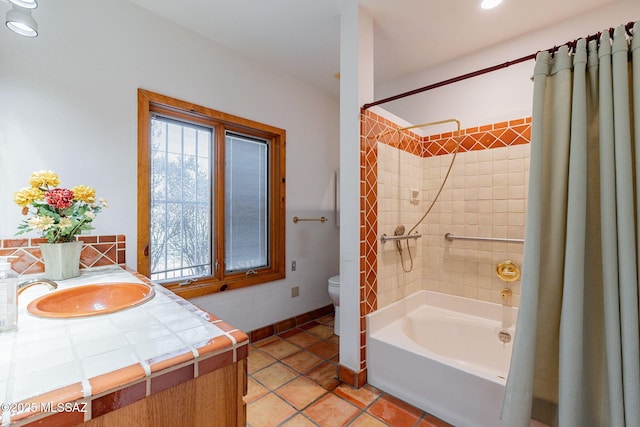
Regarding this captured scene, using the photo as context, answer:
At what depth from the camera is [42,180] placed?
134 cm

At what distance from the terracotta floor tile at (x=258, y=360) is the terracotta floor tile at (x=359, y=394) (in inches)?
24.5

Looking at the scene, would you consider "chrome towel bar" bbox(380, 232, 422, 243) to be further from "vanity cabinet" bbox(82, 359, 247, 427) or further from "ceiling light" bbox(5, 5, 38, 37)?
"ceiling light" bbox(5, 5, 38, 37)

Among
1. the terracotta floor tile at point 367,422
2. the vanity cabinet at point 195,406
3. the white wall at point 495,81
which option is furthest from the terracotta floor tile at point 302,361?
the white wall at point 495,81

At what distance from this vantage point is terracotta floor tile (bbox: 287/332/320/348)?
2.52 m

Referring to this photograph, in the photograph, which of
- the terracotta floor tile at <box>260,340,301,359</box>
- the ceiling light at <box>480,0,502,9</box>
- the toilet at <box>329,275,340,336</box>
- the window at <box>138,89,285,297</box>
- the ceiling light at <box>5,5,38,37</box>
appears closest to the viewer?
the ceiling light at <box>5,5,38,37</box>

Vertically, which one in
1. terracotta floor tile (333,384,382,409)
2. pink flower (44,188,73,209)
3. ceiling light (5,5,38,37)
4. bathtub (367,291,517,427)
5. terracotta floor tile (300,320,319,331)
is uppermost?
ceiling light (5,5,38,37)

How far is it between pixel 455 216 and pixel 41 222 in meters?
2.72

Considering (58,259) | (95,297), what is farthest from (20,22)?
(95,297)

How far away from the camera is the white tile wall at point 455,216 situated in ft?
6.92

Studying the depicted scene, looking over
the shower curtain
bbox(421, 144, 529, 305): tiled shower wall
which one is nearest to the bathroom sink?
the shower curtain

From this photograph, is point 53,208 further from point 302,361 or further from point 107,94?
point 302,361

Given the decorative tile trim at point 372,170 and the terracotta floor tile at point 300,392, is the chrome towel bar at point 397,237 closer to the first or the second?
the decorative tile trim at point 372,170

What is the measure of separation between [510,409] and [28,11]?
110 inches

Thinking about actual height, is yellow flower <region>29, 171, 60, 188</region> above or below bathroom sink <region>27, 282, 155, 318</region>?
above
